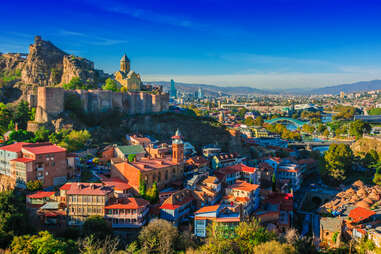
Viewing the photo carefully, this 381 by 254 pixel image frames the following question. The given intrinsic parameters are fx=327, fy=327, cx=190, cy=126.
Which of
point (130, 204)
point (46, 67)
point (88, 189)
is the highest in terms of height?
point (46, 67)

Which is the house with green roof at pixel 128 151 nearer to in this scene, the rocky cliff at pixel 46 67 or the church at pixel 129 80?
the church at pixel 129 80

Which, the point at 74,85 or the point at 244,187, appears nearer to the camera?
the point at 244,187

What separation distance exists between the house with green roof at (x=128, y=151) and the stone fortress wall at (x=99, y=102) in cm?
896

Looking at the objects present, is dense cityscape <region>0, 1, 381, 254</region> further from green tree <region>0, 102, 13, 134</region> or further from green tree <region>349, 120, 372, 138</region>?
green tree <region>349, 120, 372, 138</region>

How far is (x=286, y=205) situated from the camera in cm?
2795

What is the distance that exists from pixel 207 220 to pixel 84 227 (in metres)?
7.54

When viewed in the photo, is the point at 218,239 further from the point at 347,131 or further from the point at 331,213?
the point at 347,131

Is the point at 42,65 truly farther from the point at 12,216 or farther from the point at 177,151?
the point at 12,216

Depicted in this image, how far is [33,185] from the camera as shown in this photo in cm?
2320

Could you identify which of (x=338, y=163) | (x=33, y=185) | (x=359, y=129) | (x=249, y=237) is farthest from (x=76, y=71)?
(x=359, y=129)

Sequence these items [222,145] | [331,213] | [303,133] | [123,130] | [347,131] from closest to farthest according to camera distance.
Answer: [331,213] → [123,130] → [222,145] → [347,131] → [303,133]

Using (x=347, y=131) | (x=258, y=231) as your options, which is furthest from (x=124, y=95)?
(x=347, y=131)

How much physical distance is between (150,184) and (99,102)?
17621 millimetres

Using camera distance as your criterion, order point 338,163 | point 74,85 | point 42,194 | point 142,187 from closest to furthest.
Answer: point 42,194
point 142,187
point 338,163
point 74,85
